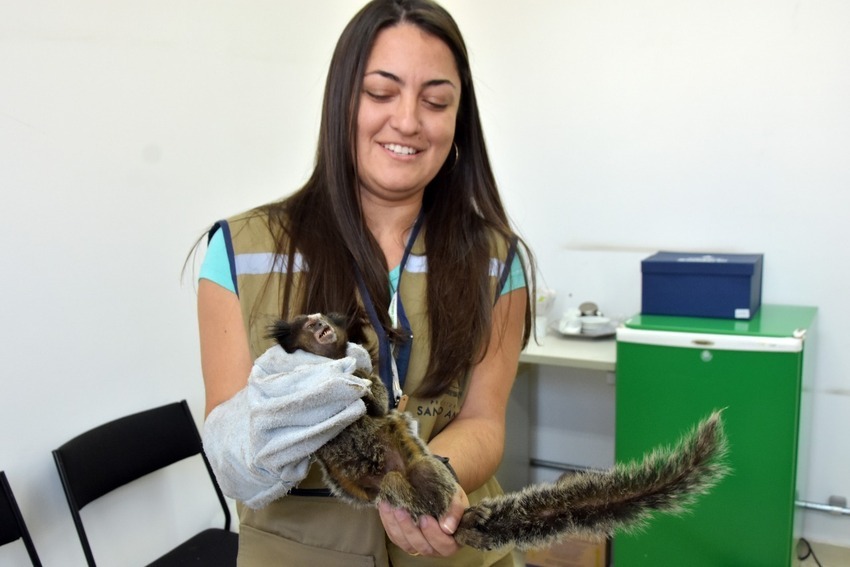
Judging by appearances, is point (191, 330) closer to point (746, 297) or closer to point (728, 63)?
point (746, 297)

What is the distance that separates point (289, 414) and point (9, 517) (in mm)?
1287

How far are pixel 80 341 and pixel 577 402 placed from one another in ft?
7.66

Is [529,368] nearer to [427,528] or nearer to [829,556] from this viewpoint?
[829,556]

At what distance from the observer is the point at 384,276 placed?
1.27 m

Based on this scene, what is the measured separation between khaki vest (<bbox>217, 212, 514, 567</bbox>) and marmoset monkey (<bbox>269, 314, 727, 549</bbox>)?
0.18 metres

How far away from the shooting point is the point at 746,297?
8.29ft

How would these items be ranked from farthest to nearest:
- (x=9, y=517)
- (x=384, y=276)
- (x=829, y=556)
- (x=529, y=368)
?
(x=529, y=368), (x=829, y=556), (x=9, y=517), (x=384, y=276)

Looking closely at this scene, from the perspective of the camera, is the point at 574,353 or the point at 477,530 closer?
the point at 477,530

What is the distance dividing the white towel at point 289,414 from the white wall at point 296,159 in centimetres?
121

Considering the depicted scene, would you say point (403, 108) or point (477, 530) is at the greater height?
point (403, 108)

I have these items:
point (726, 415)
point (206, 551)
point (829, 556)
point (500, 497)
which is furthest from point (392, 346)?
point (829, 556)

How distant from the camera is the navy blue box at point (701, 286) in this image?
2529 millimetres

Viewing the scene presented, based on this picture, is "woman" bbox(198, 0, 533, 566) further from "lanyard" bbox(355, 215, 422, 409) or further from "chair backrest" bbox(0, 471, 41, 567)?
"chair backrest" bbox(0, 471, 41, 567)

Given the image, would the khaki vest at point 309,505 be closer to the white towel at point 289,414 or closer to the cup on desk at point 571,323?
the white towel at point 289,414
